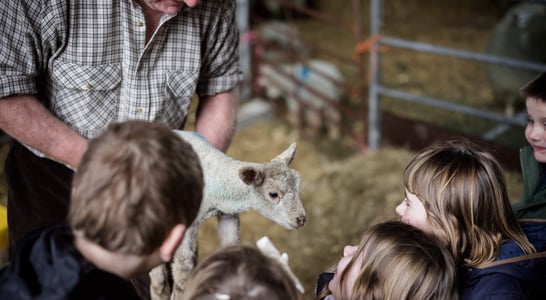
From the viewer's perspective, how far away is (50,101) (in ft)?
6.24

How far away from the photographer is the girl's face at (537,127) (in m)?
2.25

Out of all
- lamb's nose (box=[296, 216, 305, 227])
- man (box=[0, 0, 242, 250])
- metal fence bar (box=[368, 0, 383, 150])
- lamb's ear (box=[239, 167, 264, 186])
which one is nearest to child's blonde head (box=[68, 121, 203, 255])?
lamb's ear (box=[239, 167, 264, 186])

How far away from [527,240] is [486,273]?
21 cm

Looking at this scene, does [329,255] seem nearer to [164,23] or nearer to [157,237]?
[164,23]

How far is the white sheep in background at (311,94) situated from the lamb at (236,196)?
3.44m

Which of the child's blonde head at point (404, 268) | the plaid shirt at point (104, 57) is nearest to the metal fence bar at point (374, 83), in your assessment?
the plaid shirt at point (104, 57)

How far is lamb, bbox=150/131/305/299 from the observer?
4.92 feet

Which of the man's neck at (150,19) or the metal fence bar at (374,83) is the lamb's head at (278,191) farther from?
the metal fence bar at (374,83)

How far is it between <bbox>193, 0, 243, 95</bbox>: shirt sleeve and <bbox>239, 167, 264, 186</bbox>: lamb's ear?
0.64 meters

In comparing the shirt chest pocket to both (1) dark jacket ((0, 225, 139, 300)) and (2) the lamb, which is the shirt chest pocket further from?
(1) dark jacket ((0, 225, 139, 300))

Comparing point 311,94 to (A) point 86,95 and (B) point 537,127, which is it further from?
(A) point 86,95

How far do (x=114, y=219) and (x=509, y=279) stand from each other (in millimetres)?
1089

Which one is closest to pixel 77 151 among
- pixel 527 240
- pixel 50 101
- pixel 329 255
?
pixel 50 101

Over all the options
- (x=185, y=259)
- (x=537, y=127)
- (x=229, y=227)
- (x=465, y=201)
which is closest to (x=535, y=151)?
(x=537, y=127)
